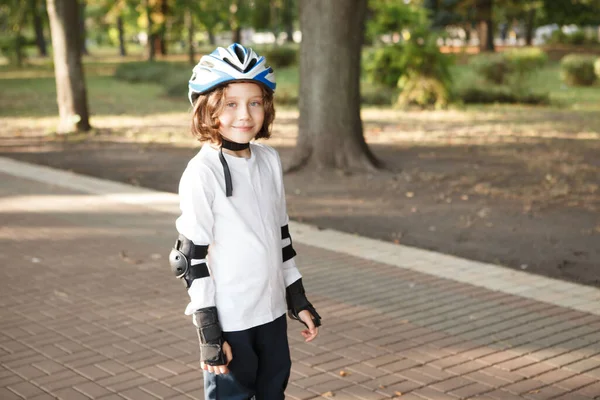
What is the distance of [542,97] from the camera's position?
2481cm

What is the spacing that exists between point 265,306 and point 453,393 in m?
2.01

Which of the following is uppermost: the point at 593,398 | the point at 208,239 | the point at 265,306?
the point at 208,239

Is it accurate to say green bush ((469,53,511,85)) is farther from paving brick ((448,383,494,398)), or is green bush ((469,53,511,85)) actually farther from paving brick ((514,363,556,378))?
paving brick ((448,383,494,398))

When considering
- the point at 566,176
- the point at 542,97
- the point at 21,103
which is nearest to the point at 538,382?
the point at 566,176

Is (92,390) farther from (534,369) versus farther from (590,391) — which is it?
(590,391)

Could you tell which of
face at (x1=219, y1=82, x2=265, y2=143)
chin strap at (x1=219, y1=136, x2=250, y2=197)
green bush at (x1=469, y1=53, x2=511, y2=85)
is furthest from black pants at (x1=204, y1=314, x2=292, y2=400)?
green bush at (x1=469, y1=53, x2=511, y2=85)

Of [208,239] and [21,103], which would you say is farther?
[21,103]

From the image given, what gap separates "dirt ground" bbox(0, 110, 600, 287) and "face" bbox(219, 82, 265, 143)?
506 centimetres

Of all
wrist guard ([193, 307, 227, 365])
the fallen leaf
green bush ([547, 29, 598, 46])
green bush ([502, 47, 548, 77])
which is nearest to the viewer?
wrist guard ([193, 307, 227, 365])

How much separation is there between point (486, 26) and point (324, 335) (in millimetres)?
46666

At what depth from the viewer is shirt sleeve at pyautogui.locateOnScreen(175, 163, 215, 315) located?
3109 millimetres

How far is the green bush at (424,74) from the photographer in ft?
73.8

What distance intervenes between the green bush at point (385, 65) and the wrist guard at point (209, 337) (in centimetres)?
2042

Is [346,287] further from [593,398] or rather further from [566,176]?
[566,176]
